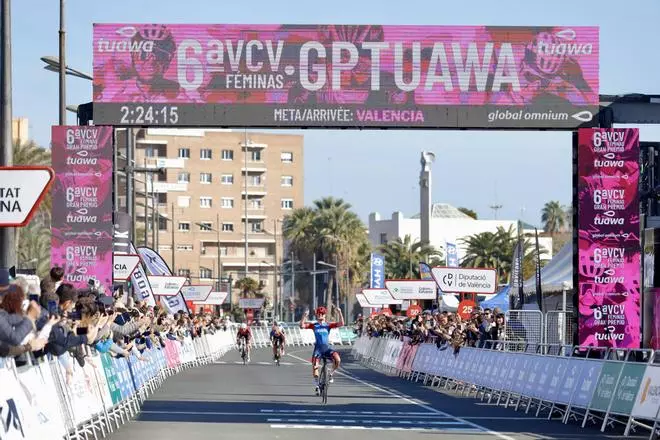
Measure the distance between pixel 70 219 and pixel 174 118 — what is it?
2987mm

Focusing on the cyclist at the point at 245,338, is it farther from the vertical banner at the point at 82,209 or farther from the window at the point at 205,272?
the window at the point at 205,272

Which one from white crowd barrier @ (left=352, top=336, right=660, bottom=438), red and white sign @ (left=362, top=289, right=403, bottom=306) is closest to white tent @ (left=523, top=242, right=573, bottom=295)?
white crowd barrier @ (left=352, top=336, right=660, bottom=438)

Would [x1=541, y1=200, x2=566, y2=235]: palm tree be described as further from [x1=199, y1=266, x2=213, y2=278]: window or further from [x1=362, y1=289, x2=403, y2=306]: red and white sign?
[x1=362, y1=289, x2=403, y2=306]: red and white sign

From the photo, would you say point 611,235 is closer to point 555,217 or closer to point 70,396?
point 70,396

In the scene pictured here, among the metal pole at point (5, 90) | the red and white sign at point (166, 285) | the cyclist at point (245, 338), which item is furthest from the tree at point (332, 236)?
the metal pole at point (5, 90)

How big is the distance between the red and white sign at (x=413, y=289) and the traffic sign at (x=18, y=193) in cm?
3412

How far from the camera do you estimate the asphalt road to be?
19672 millimetres

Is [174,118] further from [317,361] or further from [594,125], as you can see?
[594,125]

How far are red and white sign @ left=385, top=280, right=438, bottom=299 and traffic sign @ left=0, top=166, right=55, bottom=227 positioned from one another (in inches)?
1343

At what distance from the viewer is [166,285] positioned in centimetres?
4488

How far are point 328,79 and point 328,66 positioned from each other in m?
0.25

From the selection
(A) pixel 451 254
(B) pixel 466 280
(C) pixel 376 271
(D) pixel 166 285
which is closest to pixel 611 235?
(B) pixel 466 280

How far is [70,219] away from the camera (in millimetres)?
27719

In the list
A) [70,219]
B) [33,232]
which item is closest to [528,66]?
[70,219]
